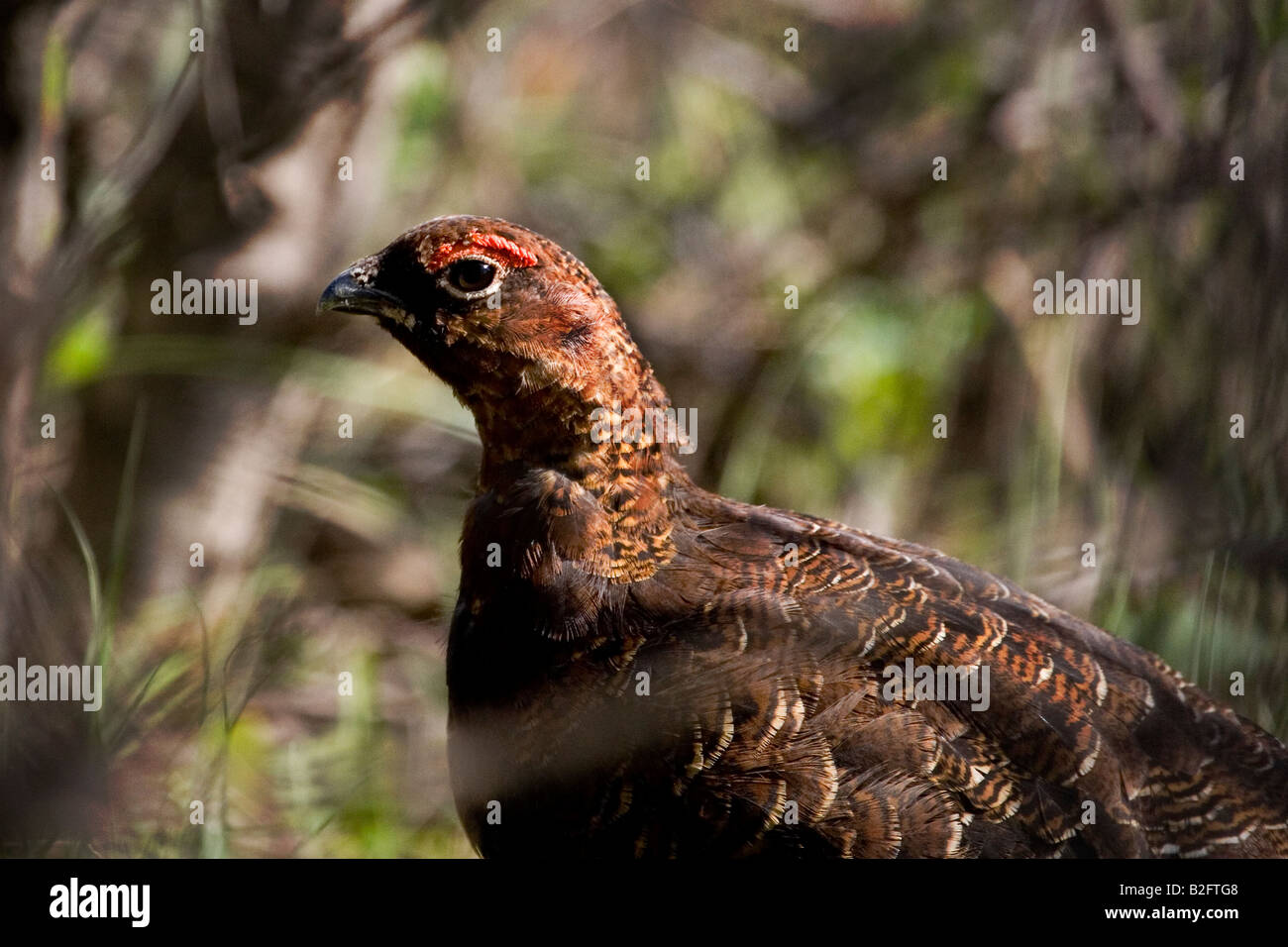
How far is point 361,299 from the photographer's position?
2.68m

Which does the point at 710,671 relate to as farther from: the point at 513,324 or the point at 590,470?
the point at 513,324

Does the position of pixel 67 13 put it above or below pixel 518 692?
above

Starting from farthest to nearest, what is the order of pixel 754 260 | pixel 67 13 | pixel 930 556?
pixel 754 260 < pixel 67 13 < pixel 930 556

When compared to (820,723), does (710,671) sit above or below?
above

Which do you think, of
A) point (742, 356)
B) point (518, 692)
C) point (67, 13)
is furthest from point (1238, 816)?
point (67, 13)

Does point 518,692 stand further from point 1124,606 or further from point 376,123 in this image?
point 376,123

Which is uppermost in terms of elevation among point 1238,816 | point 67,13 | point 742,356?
A: point 67,13

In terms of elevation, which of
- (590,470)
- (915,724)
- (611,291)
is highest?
(611,291)

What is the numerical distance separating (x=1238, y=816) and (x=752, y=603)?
1154 millimetres

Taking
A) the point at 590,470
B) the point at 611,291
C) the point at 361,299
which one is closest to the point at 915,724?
the point at 590,470

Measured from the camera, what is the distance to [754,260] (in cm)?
553

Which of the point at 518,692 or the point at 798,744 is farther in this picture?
the point at 518,692

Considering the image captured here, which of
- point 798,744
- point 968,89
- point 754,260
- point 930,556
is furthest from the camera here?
point 754,260

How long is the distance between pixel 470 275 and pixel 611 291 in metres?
2.87
